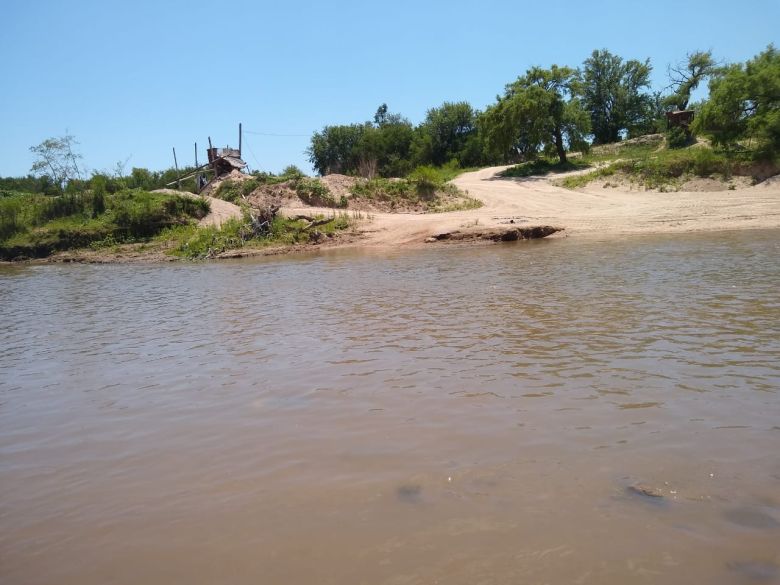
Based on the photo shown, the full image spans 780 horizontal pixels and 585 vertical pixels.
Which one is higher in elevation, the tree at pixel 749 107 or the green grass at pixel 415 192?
the tree at pixel 749 107

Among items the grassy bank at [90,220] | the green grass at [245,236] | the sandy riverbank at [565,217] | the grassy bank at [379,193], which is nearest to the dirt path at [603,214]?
the sandy riverbank at [565,217]

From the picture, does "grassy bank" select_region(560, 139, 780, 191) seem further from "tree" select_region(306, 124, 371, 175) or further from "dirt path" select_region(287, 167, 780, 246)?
"tree" select_region(306, 124, 371, 175)

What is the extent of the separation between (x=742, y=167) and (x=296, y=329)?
24.0 metres

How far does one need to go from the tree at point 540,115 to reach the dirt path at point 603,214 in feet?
24.3

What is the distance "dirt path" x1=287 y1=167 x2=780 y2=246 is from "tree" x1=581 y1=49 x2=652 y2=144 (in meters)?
29.6

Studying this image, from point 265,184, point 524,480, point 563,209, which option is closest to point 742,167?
point 563,209

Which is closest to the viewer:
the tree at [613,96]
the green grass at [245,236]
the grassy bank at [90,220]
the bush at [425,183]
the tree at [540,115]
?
the green grass at [245,236]

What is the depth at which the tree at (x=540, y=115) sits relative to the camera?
31.2 meters

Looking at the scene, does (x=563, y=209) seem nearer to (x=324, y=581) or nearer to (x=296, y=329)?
(x=296, y=329)

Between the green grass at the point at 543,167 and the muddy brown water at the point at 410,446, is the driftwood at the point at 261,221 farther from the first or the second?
the green grass at the point at 543,167

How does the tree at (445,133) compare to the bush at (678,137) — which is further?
the tree at (445,133)

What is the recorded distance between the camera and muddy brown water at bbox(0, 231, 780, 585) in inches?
95.2

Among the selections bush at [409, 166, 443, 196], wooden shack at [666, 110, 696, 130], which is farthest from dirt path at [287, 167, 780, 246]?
wooden shack at [666, 110, 696, 130]

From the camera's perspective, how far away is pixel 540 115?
3144 cm
